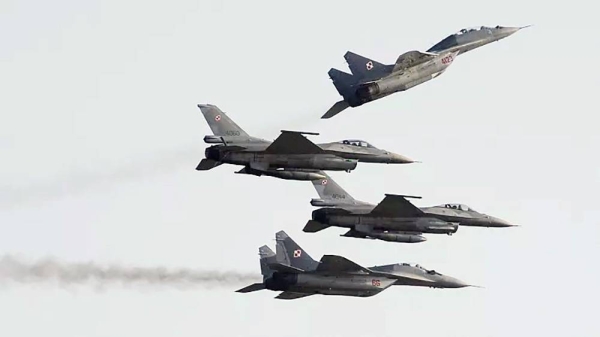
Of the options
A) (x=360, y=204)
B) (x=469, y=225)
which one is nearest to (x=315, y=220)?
(x=360, y=204)

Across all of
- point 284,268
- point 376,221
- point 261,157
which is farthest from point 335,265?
point 261,157

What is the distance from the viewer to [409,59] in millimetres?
87375

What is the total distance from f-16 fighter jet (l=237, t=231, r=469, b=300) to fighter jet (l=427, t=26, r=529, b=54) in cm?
1295

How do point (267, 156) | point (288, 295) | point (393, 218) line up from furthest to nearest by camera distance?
1. point (288, 295)
2. point (393, 218)
3. point (267, 156)

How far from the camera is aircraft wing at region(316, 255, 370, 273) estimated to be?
86.2m

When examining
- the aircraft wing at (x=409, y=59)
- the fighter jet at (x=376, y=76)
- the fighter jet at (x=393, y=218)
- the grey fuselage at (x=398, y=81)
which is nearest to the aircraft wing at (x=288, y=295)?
the fighter jet at (x=393, y=218)

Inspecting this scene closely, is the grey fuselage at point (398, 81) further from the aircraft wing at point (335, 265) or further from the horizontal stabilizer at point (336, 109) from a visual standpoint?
the aircraft wing at point (335, 265)

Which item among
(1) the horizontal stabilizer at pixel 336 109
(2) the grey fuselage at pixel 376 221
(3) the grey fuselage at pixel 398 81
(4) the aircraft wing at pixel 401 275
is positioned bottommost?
(4) the aircraft wing at pixel 401 275

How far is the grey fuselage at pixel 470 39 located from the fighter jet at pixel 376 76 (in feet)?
10.8

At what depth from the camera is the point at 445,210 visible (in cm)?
9094

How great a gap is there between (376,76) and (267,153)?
7549 millimetres

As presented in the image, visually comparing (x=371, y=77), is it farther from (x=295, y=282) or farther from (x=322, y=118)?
(x=295, y=282)

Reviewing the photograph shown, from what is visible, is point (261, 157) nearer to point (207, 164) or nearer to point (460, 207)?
point (207, 164)

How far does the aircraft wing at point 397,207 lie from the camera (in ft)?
290
